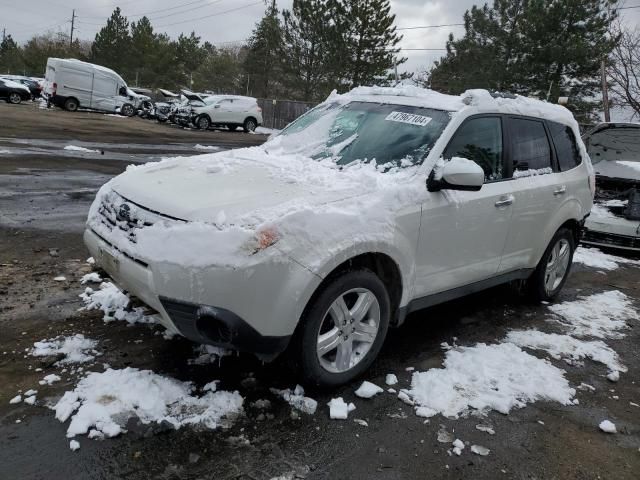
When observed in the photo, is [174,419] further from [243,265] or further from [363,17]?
[363,17]

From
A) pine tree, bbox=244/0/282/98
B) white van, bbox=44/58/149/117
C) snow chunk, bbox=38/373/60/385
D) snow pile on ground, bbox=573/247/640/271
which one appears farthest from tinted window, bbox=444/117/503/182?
pine tree, bbox=244/0/282/98

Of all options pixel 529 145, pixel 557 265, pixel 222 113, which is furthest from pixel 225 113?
pixel 529 145

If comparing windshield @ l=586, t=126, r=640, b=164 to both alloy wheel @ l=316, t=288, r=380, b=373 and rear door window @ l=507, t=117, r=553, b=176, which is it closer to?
rear door window @ l=507, t=117, r=553, b=176

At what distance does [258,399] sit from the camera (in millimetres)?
3227

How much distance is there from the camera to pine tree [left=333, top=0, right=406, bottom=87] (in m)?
34.3

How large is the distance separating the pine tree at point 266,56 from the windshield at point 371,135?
36.5m

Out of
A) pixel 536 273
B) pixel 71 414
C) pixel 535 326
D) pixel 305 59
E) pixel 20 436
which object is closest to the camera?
pixel 20 436

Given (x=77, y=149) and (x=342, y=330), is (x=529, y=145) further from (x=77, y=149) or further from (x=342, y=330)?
(x=77, y=149)

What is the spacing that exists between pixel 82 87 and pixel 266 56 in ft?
59.5

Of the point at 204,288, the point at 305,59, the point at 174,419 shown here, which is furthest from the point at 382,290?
the point at 305,59

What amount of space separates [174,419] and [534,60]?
29717 millimetres

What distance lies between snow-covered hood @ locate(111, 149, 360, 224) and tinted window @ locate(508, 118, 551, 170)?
192 centimetres

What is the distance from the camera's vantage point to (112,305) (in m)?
4.29

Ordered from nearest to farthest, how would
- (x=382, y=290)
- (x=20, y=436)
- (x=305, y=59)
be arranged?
(x=20, y=436) < (x=382, y=290) < (x=305, y=59)
